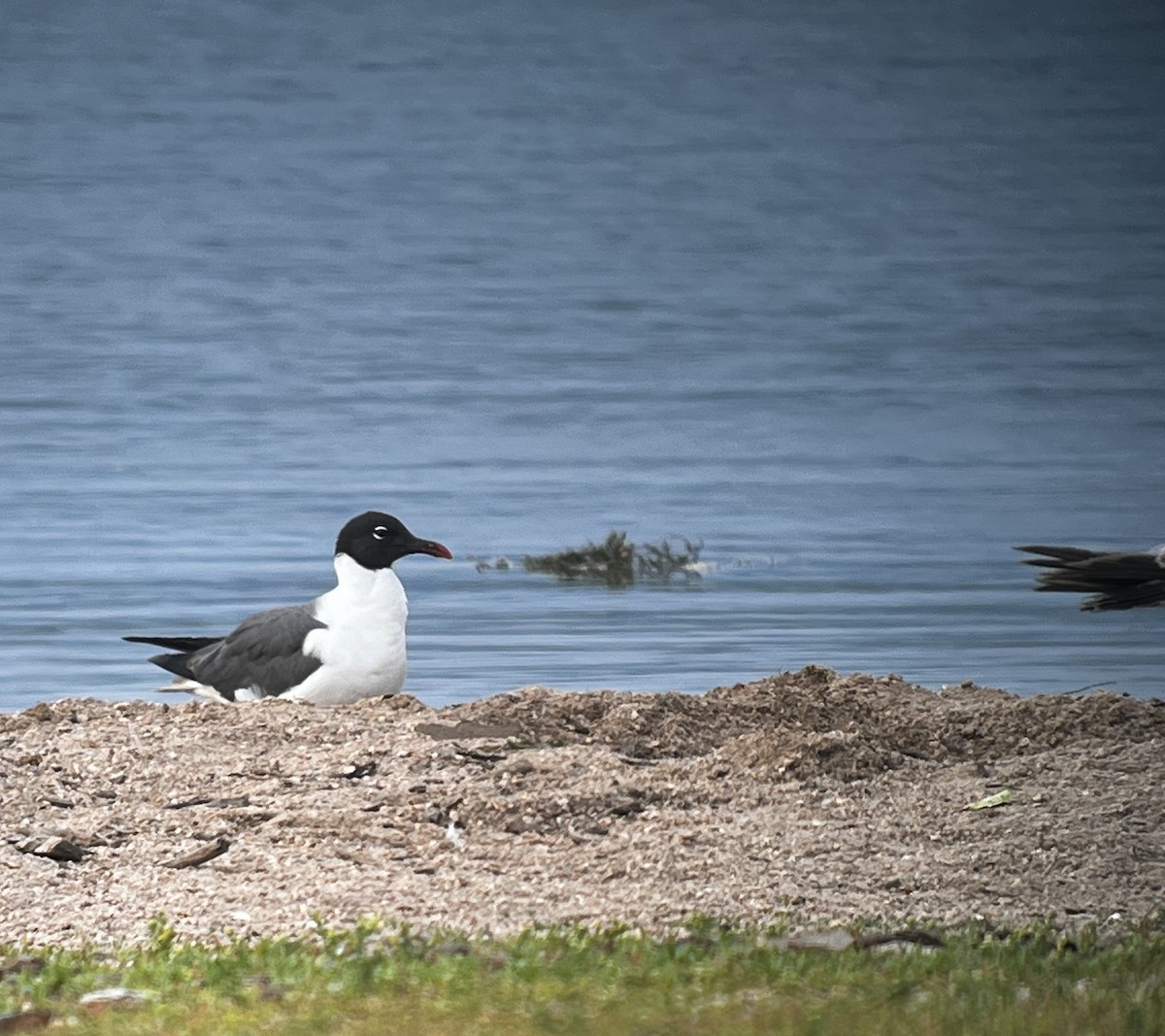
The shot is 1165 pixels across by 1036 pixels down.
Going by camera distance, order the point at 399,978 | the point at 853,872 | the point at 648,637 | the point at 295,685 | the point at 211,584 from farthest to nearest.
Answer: the point at 211,584 < the point at 648,637 < the point at 295,685 < the point at 853,872 < the point at 399,978

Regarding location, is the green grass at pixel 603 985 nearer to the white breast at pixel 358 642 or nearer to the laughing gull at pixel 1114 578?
the laughing gull at pixel 1114 578

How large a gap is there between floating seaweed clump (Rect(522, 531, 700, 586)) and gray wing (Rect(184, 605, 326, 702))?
796 cm

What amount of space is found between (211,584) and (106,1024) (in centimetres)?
1389

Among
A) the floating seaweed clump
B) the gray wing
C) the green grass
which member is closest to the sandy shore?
the green grass

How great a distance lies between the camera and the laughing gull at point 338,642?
11938mm

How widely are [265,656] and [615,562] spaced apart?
8.93m

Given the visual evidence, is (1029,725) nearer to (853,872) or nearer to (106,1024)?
(853,872)

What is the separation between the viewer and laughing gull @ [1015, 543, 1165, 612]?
1083cm

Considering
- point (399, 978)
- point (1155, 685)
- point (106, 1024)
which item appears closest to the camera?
point (106, 1024)

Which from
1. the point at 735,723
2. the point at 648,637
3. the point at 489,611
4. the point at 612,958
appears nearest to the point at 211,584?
the point at 489,611

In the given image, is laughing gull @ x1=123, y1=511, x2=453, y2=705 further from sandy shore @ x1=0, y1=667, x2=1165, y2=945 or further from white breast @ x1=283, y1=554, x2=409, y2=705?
sandy shore @ x1=0, y1=667, x2=1165, y2=945

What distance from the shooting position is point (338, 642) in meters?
11.9

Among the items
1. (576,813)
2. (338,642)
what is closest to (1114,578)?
(576,813)

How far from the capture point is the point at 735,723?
1096 centimetres
